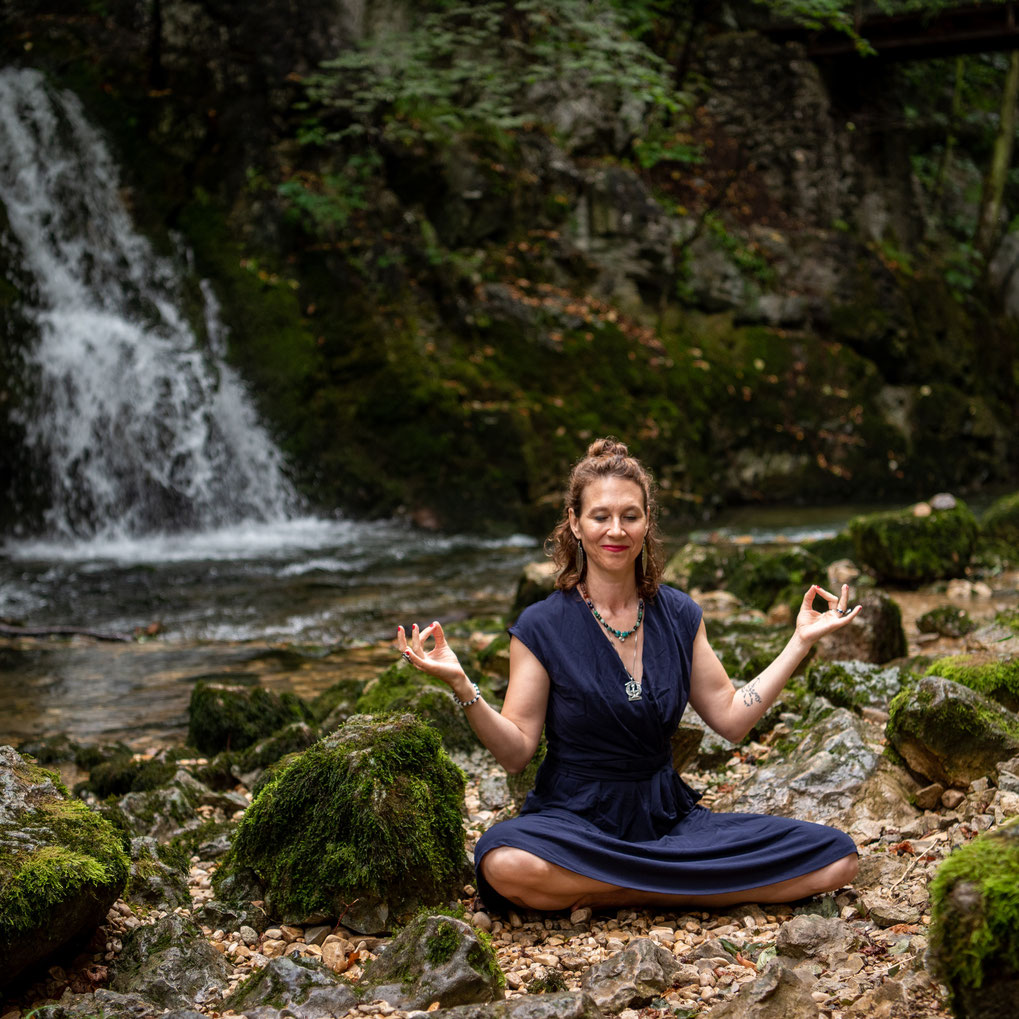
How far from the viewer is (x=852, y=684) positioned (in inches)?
172

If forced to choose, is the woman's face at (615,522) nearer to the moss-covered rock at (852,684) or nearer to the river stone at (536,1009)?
the river stone at (536,1009)

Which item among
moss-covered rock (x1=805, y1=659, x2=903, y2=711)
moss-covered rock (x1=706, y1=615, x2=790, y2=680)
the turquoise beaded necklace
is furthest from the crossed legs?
moss-covered rock (x1=706, y1=615, x2=790, y2=680)

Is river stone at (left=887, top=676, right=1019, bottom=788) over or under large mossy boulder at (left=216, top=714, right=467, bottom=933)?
over

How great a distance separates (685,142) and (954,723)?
14.5 m

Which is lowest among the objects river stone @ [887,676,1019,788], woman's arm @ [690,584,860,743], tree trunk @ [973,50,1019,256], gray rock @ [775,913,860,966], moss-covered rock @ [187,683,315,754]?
moss-covered rock @ [187,683,315,754]

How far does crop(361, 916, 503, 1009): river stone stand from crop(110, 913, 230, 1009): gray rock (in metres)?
0.40

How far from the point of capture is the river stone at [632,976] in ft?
7.91

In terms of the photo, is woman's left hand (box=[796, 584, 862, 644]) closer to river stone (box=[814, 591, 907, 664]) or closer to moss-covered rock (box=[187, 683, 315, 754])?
river stone (box=[814, 591, 907, 664])

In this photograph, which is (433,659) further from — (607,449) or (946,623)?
(946,623)

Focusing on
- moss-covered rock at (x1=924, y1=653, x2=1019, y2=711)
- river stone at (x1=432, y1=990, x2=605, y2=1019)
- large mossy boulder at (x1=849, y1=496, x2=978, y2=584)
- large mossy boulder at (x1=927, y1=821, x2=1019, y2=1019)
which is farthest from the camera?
large mossy boulder at (x1=849, y1=496, x2=978, y2=584)

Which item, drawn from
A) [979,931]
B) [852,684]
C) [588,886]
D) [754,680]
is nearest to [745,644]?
[852,684]

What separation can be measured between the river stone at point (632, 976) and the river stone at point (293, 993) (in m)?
0.59

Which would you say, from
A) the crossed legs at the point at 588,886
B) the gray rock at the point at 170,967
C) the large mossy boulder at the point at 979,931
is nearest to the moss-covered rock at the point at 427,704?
the crossed legs at the point at 588,886

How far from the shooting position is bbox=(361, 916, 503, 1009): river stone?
2346mm
